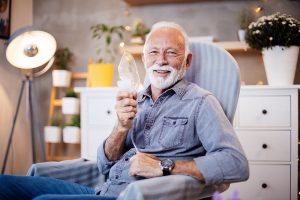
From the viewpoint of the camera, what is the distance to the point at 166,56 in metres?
1.77

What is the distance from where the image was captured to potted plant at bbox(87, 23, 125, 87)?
315 centimetres

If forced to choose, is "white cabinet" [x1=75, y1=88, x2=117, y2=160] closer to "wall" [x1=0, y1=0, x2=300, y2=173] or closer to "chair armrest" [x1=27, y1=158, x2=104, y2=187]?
"wall" [x1=0, y1=0, x2=300, y2=173]

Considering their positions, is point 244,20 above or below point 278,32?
above

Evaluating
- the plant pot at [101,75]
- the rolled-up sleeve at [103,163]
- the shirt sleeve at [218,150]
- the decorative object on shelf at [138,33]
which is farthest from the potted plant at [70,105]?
the shirt sleeve at [218,150]

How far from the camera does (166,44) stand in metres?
1.76

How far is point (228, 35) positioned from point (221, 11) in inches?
7.5

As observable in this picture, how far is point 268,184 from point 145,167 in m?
1.41

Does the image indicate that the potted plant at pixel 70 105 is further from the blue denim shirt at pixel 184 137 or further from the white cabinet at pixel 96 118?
the blue denim shirt at pixel 184 137

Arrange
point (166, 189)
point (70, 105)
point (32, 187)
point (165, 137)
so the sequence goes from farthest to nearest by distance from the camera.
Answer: point (70, 105) → point (165, 137) → point (32, 187) → point (166, 189)

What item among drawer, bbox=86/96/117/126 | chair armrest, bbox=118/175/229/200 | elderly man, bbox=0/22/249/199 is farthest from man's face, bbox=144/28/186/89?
drawer, bbox=86/96/117/126

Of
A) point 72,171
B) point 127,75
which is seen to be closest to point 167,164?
point 127,75

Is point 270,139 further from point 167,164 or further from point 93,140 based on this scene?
point 167,164

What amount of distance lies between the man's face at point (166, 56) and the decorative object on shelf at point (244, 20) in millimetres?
1341

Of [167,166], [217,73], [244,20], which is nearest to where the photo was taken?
[167,166]
